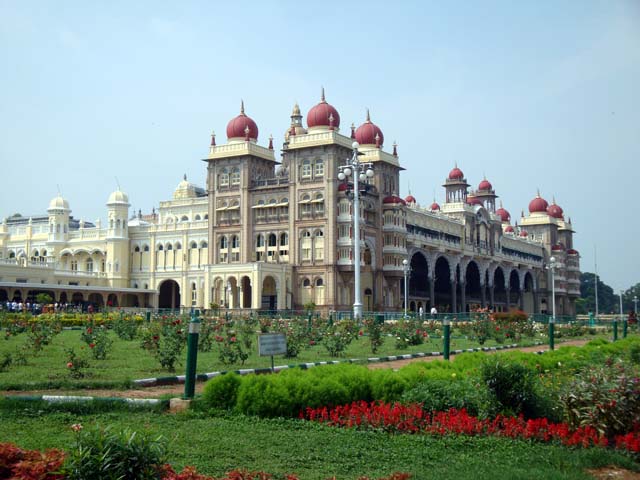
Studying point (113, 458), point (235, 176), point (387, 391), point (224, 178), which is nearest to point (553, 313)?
point (235, 176)

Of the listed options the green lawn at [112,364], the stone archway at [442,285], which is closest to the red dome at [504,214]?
the stone archway at [442,285]

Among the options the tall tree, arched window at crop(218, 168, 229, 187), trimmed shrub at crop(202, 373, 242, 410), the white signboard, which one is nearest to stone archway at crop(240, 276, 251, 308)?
arched window at crop(218, 168, 229, 187)

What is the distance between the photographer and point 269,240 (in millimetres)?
58375

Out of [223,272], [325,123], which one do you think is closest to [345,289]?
[223,272]

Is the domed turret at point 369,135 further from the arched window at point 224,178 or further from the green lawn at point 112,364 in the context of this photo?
the green lawn at point 112,364

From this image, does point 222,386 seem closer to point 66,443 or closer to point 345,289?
point 66,443

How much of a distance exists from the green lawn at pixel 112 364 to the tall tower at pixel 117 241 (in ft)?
141

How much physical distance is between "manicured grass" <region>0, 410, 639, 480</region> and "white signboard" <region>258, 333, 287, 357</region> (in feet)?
8.32

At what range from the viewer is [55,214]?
7119cm

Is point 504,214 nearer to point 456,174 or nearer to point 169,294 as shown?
point 456,174

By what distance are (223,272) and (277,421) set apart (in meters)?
47.8

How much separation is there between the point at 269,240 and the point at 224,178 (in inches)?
280

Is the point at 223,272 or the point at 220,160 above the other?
the point at 220,160

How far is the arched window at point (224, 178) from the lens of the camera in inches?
2390
